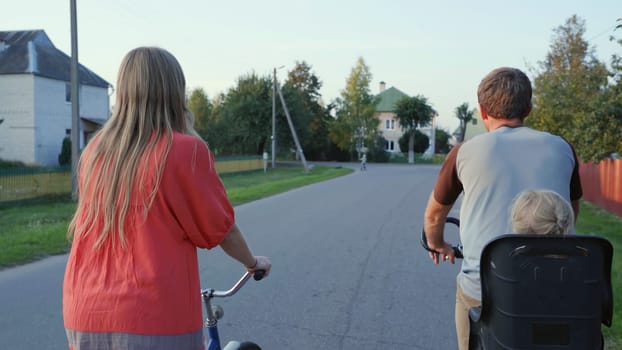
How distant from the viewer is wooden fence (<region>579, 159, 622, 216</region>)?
1589 centimetres

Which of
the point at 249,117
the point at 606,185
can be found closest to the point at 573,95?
the point at 606,185

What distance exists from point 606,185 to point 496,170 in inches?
661

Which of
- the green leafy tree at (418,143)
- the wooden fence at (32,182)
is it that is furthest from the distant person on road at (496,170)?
the green leafy tree at (418,143)

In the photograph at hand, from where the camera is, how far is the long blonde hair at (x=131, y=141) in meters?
1.97

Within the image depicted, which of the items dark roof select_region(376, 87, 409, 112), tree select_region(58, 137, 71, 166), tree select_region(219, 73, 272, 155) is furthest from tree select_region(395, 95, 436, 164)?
tree select_region(58, 137, 71, 166)

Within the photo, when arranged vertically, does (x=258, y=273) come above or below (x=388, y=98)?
below

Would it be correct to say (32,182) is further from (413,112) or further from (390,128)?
(390,128)

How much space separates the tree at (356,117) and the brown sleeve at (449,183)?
237ft

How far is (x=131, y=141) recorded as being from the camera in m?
2.04

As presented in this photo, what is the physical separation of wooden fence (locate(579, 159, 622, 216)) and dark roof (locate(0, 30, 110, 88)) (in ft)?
88.7

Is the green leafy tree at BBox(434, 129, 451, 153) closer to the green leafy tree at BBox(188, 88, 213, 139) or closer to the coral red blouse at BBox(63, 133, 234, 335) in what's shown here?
the green leafy tree at BBox(188, 88, 213, 139)

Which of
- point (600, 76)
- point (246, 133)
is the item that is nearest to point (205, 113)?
point (246, 133)

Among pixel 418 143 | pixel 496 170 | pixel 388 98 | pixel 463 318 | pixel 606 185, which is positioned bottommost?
pixel 606 185

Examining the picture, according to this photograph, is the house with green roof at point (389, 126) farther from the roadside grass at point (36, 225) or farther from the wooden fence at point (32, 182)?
the wooden fence at point (32, 182)
